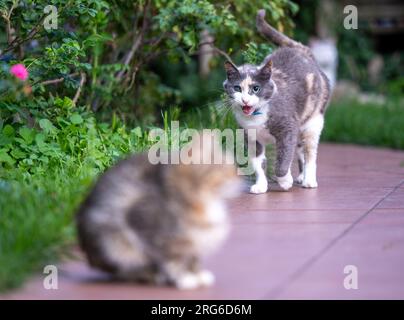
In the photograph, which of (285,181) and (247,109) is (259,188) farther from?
(247,109)

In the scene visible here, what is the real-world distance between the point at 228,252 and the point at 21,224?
3.56 ft

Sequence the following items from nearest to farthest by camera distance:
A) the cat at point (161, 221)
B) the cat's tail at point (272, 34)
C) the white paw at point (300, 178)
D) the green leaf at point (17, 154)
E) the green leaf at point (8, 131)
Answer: the cat at point (161, 221)
the green leaf at point (17, 154)
the green leaf at point (8, 131)
the white paw at point (300, 178)
the cat's tail at point (272, 34)

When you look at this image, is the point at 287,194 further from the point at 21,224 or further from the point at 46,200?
the point at 21,224

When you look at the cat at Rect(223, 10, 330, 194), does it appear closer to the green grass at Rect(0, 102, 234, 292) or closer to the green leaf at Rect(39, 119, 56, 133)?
the green grass at Rect(0, 102, 234, 292)

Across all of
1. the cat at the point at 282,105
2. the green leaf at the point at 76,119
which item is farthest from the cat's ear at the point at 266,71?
the green leaf at the point at 76,119

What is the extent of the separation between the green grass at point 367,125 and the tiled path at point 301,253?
3.18 metres

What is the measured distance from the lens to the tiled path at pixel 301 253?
11.4 feet

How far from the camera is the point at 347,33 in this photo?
1391 centimetres

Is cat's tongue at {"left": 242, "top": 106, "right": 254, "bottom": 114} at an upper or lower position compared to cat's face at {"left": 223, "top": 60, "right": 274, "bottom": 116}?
lower

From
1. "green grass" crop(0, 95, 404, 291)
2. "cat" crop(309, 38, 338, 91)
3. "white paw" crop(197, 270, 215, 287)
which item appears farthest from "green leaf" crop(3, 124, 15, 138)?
"cat" crop(309, 38, 338, 91)

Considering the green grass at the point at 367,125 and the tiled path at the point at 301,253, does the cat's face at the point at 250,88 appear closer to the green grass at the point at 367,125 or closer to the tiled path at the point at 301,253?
the tiled path at the point at 301,253

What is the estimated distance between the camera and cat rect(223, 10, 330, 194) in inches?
227
